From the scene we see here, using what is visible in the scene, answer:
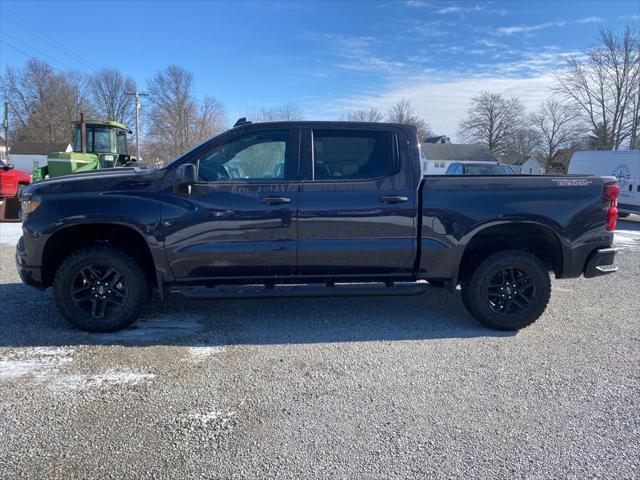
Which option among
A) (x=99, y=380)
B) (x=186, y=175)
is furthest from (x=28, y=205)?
(x=99, y=380)

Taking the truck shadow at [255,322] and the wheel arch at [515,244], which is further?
the wheel arch at [515,244]

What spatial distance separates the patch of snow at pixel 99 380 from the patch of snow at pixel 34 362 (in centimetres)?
22

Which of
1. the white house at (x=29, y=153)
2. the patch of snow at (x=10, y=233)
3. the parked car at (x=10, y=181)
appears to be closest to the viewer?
the patch of snow at (x=10, y=233)

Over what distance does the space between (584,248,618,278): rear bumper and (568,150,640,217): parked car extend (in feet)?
42.8

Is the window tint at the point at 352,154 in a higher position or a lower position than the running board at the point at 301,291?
higher

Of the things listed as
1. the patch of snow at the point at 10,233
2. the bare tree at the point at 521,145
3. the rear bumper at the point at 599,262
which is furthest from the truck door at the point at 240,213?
the bare tree at the point at 521,145

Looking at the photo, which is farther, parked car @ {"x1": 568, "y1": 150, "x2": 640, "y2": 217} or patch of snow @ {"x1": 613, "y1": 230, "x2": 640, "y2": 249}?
parked car @ {"x1": 568, "y1": 150, "x2": 640, "y2": 217}

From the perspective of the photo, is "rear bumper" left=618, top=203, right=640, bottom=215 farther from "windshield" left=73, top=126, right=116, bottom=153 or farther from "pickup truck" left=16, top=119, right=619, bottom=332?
"windshield" left=73, top=126, right=116, bottom=153

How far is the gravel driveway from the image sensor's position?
250 centimetres

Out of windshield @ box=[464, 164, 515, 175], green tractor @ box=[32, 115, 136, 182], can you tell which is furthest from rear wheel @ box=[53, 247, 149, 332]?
green tractor @ box=[32, 115, 136, 182]

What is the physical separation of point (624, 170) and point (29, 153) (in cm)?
6798

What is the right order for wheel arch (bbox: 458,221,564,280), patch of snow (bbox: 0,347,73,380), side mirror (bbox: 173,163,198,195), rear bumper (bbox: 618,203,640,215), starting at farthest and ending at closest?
rear bumper (bbox: 618,203,640,215), wheel arch (bbox: 458,221,564,280), side mirror (bbox: 173,163,198,195), patch of snow (bbox: 0,347,73,380)

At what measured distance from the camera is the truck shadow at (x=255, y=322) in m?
4.21

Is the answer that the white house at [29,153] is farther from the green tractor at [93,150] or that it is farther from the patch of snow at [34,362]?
the patch of snow at [34,362]
